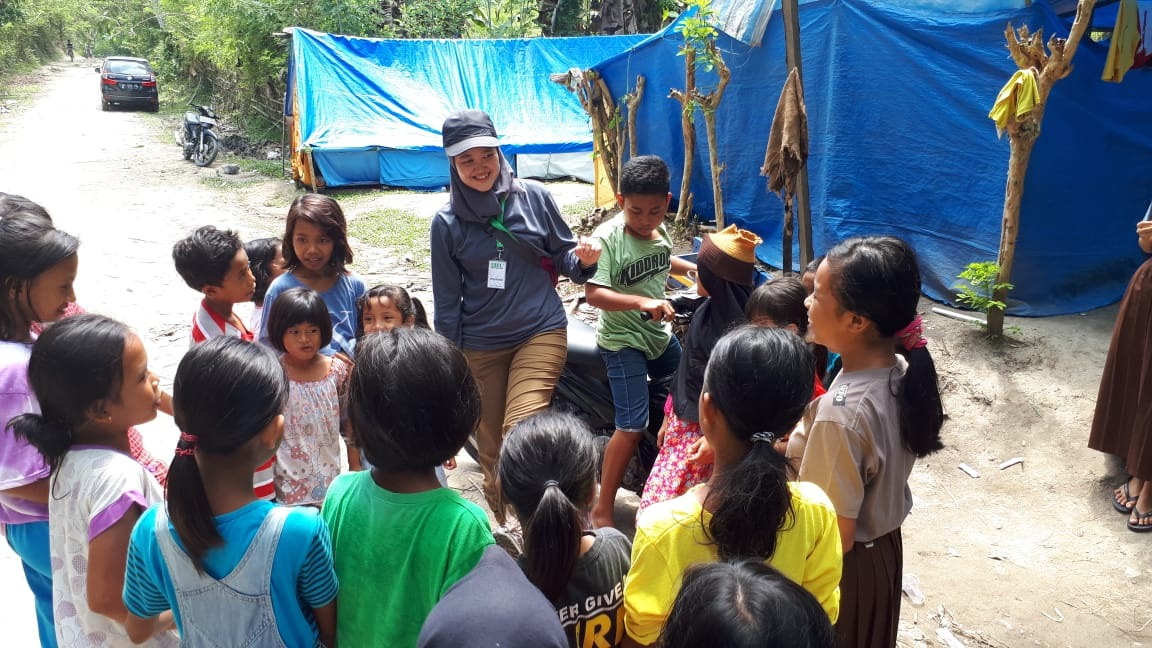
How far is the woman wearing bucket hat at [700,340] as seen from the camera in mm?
2498

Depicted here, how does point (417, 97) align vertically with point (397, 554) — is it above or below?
below

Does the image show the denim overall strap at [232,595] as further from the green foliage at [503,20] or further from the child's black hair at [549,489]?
the green foliage at [503,20]

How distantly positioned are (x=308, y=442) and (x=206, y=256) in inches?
31.4

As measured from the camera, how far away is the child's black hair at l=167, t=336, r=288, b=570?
1442mm

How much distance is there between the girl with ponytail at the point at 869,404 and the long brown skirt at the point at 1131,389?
2.27 m

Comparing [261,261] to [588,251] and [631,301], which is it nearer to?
[588,251]

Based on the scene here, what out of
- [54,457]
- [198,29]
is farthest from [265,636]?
[198,29]

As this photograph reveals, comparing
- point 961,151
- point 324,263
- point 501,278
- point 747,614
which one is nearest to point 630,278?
point 501,278

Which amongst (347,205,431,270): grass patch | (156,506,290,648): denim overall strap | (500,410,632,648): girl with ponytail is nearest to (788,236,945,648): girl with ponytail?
(500,410,632,648): girl with ponytail

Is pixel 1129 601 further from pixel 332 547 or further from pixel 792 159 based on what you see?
pixel 332 547

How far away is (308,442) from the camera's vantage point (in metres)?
2.65

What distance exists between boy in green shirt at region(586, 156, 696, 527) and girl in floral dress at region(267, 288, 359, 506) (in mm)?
1011

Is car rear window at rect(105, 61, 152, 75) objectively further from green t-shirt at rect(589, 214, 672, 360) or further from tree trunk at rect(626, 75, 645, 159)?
green t-shirt at rect(589, 214, 672, 360)

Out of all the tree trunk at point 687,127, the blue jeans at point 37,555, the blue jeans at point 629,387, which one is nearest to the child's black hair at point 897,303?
the blue jeans at point 629,387
